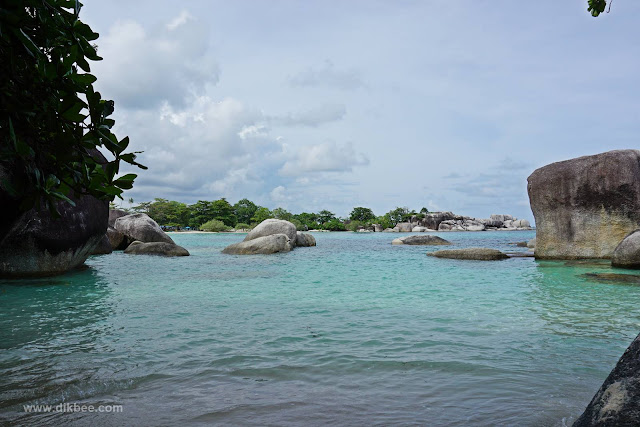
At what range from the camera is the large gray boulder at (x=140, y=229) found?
72.4ft

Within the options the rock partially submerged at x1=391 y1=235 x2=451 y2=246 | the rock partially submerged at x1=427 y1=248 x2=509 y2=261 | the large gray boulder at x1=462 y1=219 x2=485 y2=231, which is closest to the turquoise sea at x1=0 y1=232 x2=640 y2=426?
the rock partially submerged at x1=427 y1=248 x2=509 y2=261

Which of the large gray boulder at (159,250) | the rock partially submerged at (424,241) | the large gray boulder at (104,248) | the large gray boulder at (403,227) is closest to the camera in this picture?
the large gray boulder at (104,248)

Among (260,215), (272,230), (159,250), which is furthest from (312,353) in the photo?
(260,215)

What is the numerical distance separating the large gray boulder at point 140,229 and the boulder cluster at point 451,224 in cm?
5188

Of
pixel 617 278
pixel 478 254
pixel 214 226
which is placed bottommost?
pixel 617 278

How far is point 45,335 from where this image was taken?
543 cm

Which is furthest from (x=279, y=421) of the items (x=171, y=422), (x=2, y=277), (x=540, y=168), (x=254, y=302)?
(x=540, y=168)

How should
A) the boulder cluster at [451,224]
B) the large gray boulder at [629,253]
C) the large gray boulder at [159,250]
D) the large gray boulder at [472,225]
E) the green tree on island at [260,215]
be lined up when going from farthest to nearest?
the boulder cluster at [451,224]
the large gray boulder at [472,225]
the green tree on island at [260,215]
the large gray boulder at [159,250]
the large gray boulder at [629,253]

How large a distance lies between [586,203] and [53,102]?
52.7 feet

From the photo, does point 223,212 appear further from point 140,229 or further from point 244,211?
point 140,229

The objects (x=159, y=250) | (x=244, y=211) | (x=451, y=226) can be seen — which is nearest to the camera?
(x=159, y=250)

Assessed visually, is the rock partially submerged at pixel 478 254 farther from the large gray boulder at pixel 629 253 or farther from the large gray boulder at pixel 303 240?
the large gray boulder at pixel 303 240

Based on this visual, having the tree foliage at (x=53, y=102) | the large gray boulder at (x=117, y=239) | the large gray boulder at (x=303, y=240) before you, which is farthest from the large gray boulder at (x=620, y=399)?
the large gray boulder at (x=303, y=240)

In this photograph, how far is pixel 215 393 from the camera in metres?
3.53
